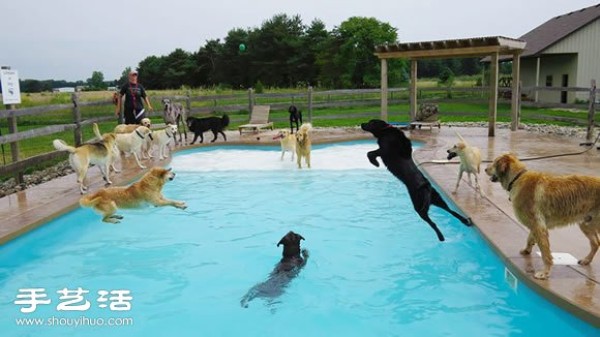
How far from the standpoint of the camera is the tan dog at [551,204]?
3.85m

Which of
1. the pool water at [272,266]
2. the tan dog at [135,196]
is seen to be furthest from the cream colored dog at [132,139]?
the tan dog at [135,196]

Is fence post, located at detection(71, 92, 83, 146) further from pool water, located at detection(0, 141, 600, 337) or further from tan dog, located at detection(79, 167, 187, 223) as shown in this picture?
tan dog, located at detection(79, 167, 187, 223)

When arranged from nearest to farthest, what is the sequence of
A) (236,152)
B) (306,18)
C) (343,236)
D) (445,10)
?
(343,236), (236,152), (445,10), (306,18)

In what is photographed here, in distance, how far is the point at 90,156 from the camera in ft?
24.3

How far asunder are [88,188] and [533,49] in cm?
2347

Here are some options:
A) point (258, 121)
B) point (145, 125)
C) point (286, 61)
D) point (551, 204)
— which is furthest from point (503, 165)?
point (286, 61)

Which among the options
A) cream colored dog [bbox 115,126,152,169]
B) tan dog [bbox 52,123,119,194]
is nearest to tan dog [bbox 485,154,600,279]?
tan dog [bbox 52,123,119,194]

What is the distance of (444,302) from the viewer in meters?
4.40

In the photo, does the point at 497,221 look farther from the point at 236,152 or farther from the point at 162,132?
the point at 236,152

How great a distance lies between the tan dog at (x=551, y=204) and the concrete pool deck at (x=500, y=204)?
0.23 m

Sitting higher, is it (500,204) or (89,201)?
(89,201)

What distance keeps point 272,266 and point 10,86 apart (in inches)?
211

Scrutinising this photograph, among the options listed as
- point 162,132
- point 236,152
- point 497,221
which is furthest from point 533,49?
point 497,221

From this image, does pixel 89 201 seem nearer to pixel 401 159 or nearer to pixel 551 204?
pixel 401 159
